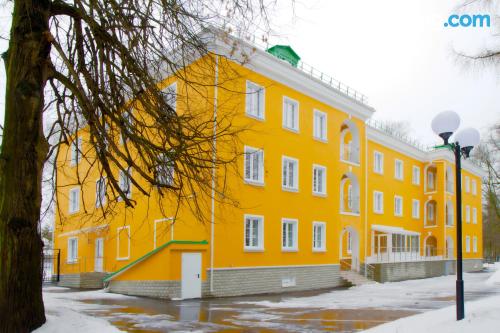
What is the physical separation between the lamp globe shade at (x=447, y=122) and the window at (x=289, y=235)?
1481 centimetres

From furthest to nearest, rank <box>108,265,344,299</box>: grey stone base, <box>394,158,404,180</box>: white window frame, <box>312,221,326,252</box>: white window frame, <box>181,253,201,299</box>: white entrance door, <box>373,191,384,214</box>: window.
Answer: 1. <box>394,158,404,180</box>: white window frame
2. <box>373,191,384,214</box>: window
3. <box>312,221,326,252</box>: white window frame
4. <box>108,265,344,299</box>: grey stone base
5. <box>181,253,201,299</box>: white entrance door

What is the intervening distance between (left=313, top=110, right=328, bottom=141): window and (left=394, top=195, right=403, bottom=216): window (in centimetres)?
1417

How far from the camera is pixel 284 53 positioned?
90.8 ft

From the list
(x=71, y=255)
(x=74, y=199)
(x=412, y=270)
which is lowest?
(x=412, y=270)

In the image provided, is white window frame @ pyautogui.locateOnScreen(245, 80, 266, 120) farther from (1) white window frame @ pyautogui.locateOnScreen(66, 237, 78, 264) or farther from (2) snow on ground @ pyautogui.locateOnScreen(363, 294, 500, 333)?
(1) white window frame @ pyautogui.locateOnScreen(66, 237, 78, 264)

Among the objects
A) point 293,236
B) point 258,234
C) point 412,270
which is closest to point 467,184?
point 412,270

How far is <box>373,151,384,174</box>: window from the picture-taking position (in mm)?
36625

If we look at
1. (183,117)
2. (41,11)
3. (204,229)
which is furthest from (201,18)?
(204,229)

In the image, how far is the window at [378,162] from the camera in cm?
3662

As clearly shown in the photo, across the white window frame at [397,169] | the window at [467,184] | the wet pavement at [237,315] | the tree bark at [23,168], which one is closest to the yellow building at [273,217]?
the white window frame at [397,169]

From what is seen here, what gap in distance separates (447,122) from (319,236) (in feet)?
58.6

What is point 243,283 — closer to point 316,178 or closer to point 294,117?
point 316,178

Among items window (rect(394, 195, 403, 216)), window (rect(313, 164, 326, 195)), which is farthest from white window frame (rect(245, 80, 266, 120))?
window (rect(394, 195, 403, 216))

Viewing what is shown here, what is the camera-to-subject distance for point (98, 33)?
7.68m
